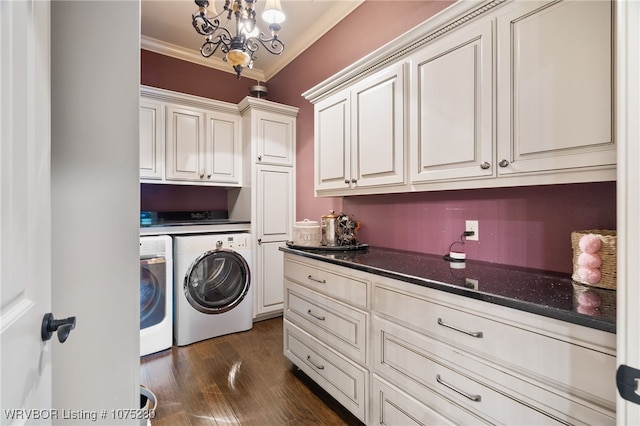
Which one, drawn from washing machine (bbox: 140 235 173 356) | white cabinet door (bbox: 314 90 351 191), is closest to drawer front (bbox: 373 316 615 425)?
white cabinet door (bbox: 314 90 351 191)

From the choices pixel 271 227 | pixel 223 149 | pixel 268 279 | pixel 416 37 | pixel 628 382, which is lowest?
pixel 268 279

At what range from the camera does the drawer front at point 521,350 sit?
0.78 meters

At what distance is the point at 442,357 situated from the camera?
3.70ft

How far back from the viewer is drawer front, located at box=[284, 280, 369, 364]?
1.49 m

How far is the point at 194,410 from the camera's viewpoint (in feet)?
5.57

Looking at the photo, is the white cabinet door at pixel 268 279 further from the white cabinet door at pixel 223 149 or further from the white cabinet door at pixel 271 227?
the white cabinet door at pixel 223 149

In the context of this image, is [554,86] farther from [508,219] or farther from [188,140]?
[188,140]

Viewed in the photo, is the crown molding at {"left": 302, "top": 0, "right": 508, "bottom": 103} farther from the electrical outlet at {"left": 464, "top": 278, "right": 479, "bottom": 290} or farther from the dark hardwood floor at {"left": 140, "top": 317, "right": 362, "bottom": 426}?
the dark hardwood floor at {"left": 140, "top": 317, "right": 362, "bottom": 426}

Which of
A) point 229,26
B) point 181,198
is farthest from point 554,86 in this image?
point 181,198

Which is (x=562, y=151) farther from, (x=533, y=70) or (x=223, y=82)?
(x=223, y=82)

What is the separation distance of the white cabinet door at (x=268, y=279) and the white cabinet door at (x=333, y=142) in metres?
1.09

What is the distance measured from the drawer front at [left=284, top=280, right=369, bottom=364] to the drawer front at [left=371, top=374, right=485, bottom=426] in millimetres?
166

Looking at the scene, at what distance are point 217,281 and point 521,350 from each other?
250 cm

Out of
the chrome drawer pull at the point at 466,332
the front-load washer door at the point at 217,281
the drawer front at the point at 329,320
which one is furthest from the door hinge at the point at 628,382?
the front-load washer door at the point at 217,281
